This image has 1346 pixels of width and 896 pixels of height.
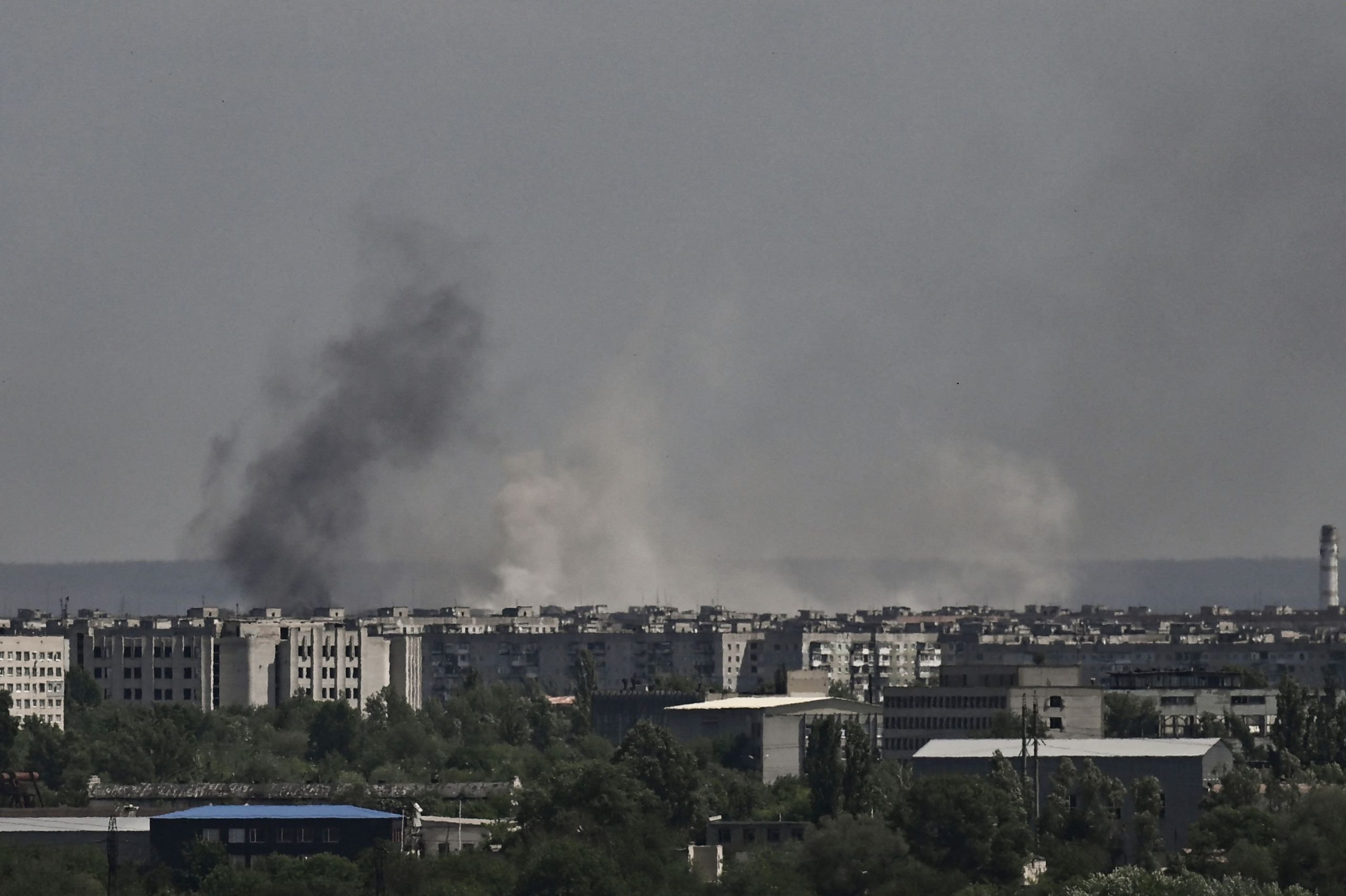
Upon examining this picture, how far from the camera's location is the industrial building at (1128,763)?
3467 inches

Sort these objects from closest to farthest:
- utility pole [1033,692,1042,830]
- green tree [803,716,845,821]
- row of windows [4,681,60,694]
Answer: utility pole [1033,692,1042,830], green tree [803,716,845,821], row of windows [4,681,60,694]

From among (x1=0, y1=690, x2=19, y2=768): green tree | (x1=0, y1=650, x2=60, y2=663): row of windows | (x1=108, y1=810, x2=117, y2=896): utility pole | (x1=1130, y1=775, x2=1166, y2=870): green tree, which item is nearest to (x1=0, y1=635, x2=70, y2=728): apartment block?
(x1=0, y1=650, x2=60, y2=663): row of windows

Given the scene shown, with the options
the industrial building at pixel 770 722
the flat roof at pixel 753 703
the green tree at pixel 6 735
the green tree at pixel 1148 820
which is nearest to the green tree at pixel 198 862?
the green tree at pixel 1148 820

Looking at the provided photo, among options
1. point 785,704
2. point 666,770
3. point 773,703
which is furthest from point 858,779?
point 773,703

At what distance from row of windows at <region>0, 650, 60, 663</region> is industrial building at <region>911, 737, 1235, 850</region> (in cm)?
6705

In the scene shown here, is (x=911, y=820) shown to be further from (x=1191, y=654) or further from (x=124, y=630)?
(x=1191, y=654)

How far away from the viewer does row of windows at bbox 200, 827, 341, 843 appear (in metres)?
80.1

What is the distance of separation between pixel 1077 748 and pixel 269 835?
25.1m

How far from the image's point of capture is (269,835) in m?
80.6

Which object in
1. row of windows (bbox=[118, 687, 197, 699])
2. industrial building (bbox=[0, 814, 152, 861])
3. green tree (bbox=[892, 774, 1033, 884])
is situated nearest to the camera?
green tree (bbox=[892, 774, 1033, 884])

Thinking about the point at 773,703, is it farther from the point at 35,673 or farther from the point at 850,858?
the point at 35,673

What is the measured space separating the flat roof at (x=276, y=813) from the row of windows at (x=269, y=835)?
0.34 metres

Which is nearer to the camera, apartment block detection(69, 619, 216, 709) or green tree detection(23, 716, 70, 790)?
green tree detection(23, 716, 70, 790)

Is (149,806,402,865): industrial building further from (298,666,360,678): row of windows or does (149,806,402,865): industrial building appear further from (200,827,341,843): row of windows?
(298,666,360,678): row of windows
